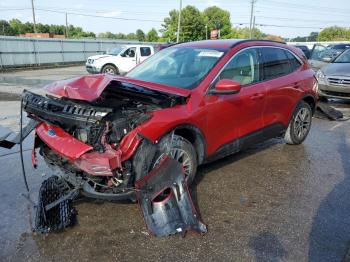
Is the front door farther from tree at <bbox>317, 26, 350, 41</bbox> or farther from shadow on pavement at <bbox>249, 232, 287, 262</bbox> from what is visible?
tree at <bbox>317, 26, 350, 41</bbox>

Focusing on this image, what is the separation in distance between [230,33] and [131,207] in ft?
302

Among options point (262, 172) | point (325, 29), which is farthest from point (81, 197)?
point (325, 29)

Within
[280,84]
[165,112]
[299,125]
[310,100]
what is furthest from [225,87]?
[310,100]

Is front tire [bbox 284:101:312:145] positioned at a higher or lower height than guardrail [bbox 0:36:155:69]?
higher

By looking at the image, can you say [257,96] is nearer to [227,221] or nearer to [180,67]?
[180,67]

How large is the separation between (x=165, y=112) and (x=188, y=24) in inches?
3023

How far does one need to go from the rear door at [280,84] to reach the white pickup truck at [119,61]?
16.1 meters

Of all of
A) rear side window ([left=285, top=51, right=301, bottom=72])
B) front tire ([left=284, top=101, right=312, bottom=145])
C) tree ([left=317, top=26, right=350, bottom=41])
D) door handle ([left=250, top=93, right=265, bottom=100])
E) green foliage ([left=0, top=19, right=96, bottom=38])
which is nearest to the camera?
door handle ([left=250, top=93, right=265, bottom=100])

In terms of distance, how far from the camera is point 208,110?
4.32m

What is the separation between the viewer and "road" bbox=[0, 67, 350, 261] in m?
3.22

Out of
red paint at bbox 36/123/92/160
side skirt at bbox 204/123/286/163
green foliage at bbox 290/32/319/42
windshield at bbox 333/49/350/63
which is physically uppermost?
windshield at bbox 333/49/350/63

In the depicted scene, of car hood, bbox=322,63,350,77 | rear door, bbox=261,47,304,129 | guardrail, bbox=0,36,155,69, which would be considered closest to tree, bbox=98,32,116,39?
guardrail, bbox=0,36,155,69

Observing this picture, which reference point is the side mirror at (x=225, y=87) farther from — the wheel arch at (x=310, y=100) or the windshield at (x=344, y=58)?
the windshield at (x=344, y=58)

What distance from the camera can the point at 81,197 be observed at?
14.1ft
